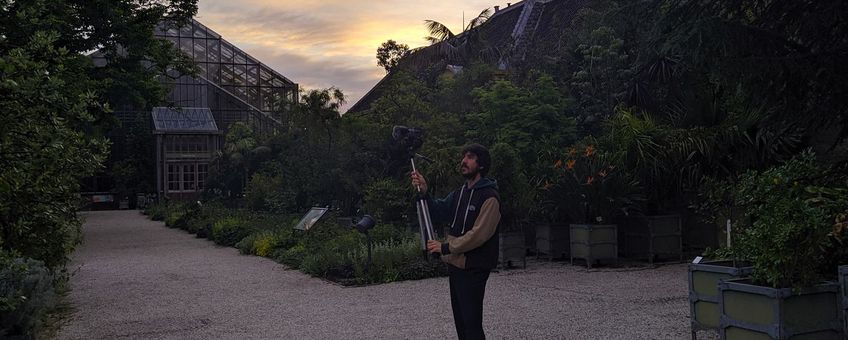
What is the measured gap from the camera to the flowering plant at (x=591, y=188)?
36.3ft

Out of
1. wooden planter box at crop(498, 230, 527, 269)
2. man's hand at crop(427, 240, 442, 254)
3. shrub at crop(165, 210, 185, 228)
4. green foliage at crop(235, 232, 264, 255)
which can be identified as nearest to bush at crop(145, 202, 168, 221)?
shrub at crop(165, 210, 185, 228)

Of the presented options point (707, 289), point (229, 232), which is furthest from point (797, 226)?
point (229, 232)

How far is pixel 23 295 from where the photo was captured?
548cm

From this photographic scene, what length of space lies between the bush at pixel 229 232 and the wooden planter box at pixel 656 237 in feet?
28.4

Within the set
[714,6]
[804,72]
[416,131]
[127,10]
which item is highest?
[127,10]

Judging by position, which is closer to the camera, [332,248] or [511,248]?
[511,248]

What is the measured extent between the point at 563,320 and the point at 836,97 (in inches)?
117

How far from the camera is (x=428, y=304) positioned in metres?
7.92

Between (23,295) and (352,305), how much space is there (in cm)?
339

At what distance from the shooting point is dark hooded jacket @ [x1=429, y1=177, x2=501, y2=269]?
14.5 feet

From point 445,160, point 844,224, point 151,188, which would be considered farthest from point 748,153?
point 151,188

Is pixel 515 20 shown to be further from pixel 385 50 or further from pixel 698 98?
pixel 698 98

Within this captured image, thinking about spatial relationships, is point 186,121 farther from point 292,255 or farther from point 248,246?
point 292,255

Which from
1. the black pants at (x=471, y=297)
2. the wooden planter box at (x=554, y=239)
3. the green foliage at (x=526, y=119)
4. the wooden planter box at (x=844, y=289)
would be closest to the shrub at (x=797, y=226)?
the wooden planter box at (x=844, y=289)
